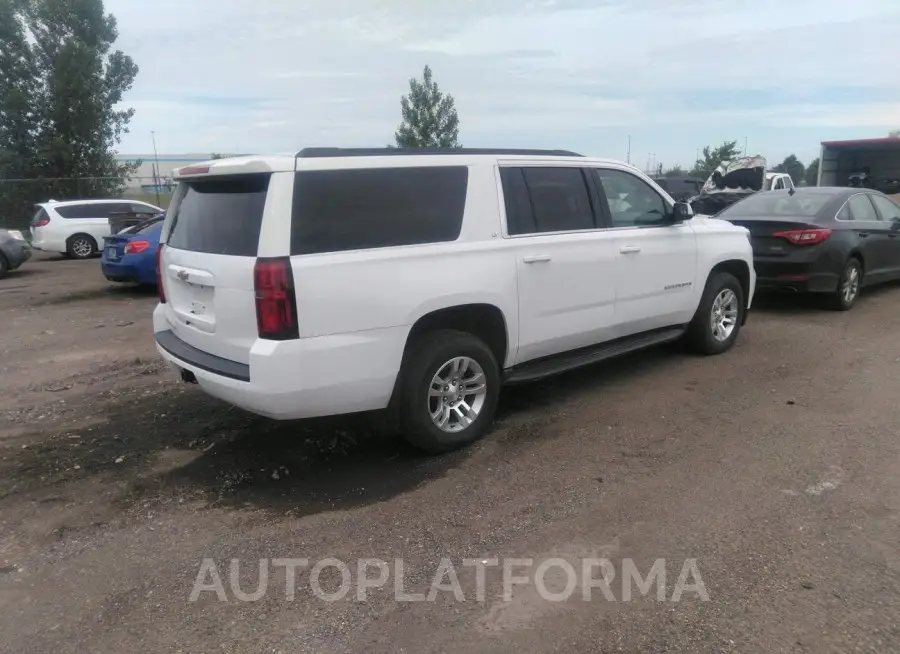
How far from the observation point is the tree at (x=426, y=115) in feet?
77.7

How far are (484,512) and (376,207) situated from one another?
1885mm

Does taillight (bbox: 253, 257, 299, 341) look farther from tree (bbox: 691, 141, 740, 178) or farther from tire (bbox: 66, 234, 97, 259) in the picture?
tree (bbox: 691, 141, 740, 178)

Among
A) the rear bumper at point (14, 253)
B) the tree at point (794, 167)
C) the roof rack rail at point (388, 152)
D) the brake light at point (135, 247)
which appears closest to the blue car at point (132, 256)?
the brake light at point (135, 247)

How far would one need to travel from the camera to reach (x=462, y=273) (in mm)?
4402

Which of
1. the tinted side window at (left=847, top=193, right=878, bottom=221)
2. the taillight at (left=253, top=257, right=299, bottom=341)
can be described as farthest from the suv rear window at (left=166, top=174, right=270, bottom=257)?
the tinted side window at (left=847, top=193, right=878, bottom=221)

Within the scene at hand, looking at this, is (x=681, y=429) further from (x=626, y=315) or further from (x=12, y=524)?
(x=12, y=524)

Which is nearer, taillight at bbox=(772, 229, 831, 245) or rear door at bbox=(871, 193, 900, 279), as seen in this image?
taillight at bbox=(772, 229, 831, 245)

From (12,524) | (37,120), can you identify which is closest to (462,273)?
(12,524)

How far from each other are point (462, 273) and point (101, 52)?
2410 centimetres

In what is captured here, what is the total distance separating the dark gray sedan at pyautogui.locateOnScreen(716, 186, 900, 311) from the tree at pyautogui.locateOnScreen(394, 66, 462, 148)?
15.7 m

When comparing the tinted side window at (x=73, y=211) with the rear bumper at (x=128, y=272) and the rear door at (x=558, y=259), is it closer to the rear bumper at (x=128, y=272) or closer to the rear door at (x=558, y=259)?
the rear bumper at (x=128, y=272)

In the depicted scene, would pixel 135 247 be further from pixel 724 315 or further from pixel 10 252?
pixel 724 315

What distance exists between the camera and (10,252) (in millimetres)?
14422

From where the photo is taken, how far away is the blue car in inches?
442
